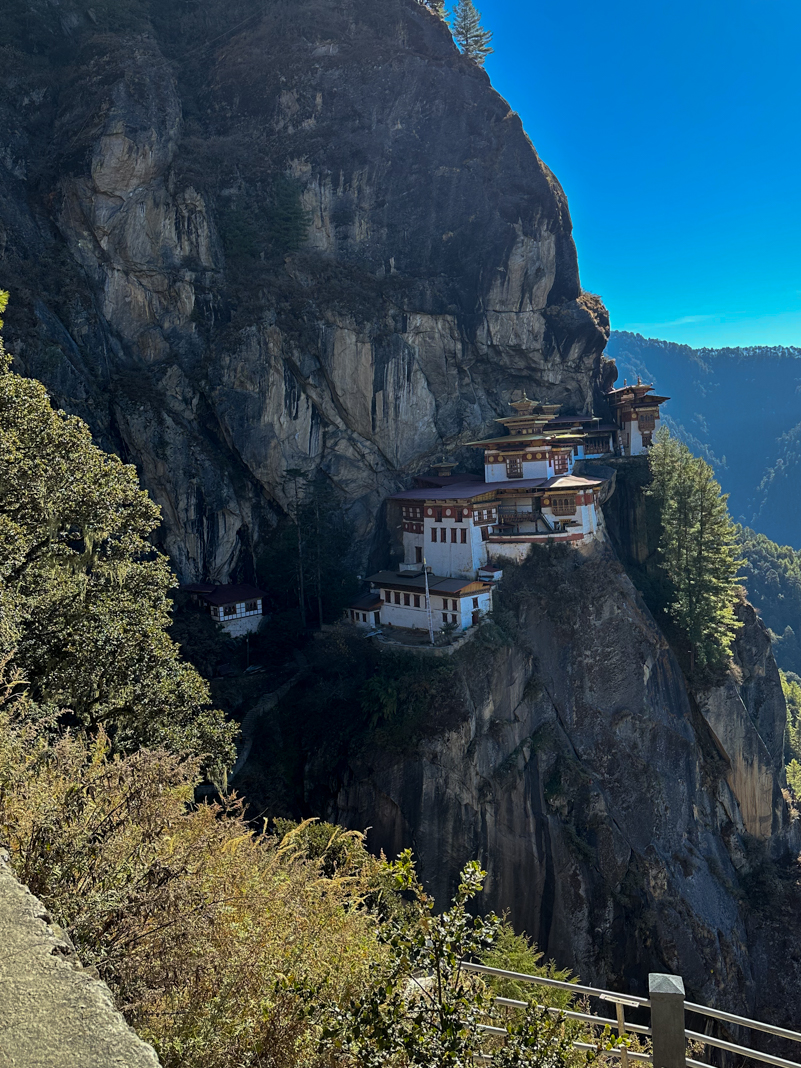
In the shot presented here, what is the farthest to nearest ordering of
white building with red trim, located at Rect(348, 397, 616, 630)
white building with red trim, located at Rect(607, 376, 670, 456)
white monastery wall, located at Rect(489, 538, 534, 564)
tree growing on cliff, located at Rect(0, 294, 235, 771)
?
1. white building with red trim, located at Rect(607, 376, 670, 456)
2. white monastery wall, located at Rect(489, 538, 534, 564)
3. white building with red trim, located at Rect(348, 397, 616, 630)
4. tree growing on cliff, located at Rect(0, 294, 235, 771)

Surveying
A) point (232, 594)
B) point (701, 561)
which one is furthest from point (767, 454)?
point (232, 594)

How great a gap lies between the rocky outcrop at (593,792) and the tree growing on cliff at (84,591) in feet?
44.7

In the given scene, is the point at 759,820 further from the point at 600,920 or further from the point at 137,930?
the point at 137,930

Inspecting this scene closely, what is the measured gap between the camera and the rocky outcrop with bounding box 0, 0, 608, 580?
32312 millimetres

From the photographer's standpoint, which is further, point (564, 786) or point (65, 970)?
point (564, 786)

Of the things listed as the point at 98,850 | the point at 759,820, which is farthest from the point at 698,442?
the point at 98,850

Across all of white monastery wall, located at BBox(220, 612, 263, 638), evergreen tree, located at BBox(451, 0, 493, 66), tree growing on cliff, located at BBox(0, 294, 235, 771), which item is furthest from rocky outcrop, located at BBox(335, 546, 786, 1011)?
evergreen tree, located at BBox(451, 0, 493, 66)

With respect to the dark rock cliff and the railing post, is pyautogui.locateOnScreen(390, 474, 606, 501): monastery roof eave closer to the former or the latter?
the dark rock cliff

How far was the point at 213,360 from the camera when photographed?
1340 inches

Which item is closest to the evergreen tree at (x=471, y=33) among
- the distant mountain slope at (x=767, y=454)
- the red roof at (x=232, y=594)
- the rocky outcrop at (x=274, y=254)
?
the rocky outcrop at (x=274, y=254)

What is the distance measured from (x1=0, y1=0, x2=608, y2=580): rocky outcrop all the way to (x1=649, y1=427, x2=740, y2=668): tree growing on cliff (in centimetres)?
1233

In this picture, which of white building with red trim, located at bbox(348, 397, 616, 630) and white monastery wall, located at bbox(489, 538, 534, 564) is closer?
white building with red trim, located at bbox(348, 397, 616, 630)

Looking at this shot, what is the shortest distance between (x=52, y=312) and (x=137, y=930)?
104 ft

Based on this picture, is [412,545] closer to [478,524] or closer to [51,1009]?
[478,524]
